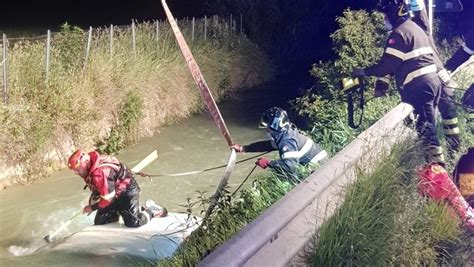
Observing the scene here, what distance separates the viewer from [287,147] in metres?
6.08

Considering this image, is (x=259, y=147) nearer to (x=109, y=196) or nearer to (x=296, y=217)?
(x=109, y=196)

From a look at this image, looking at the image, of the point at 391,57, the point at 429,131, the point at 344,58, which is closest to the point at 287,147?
the point at 391,57

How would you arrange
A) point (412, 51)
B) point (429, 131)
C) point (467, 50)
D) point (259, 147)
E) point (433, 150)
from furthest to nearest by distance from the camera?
point (467, 50), point (259, 147), point (412, 51), point (429, 131), point (433, 150)

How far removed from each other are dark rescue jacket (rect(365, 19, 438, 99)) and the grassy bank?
667 centimetres

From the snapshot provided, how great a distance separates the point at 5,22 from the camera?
20.7 meters

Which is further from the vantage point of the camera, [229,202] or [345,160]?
[229,202]

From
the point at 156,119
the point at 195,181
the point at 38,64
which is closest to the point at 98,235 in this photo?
the point at 195,181

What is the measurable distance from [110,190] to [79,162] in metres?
0.49

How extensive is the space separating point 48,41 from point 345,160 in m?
9.18

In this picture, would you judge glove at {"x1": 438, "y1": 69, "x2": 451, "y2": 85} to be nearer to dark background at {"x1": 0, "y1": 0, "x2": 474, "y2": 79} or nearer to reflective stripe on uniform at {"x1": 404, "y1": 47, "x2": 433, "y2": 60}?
reflective stripe on uniform at {"x1": 404, "y1": 47, "x2": 433, "y2": 60}

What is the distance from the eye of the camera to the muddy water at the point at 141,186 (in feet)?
27.4

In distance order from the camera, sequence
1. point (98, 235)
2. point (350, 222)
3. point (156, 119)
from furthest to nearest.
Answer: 1. point (156, 119)
2. point (98, 235)
3. point (350, 222)

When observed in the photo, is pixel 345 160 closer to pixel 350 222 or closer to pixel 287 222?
pixel 350 222

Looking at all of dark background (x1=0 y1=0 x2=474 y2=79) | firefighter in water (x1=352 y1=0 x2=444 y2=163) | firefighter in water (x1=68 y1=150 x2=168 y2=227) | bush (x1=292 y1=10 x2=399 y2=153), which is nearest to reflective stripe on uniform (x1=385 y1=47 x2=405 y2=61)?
firefighter in water (x1=352 y1=0 x2=444 y2=163)
